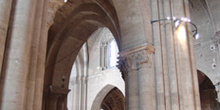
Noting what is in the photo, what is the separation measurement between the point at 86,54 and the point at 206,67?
1045cm

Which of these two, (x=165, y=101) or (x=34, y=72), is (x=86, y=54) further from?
(x=34, y=72)

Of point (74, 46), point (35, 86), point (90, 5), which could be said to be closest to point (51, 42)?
point (74, 46)

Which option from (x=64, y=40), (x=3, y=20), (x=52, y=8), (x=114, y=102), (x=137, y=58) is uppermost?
(x=64, y=40)

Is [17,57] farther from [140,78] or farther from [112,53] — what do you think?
[112,53]

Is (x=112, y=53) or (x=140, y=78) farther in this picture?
(x=112, y=53)

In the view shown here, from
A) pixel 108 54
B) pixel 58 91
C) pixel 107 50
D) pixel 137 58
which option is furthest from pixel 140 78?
pixel 107 50

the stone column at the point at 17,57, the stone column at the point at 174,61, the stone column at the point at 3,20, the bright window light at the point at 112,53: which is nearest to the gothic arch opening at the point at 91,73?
the bright window light at the point at 112,53

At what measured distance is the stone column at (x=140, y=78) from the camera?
8.96m

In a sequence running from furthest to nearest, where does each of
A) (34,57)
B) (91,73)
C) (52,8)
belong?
(91,73), (52,8), (34,57)

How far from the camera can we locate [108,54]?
2278 centimetres

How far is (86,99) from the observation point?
21.8 meters

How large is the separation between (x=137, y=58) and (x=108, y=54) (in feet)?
43.4

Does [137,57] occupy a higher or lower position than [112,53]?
lower

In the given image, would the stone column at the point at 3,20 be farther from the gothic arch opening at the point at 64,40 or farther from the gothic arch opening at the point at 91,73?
the gothic arch opening at the point at 91,73
